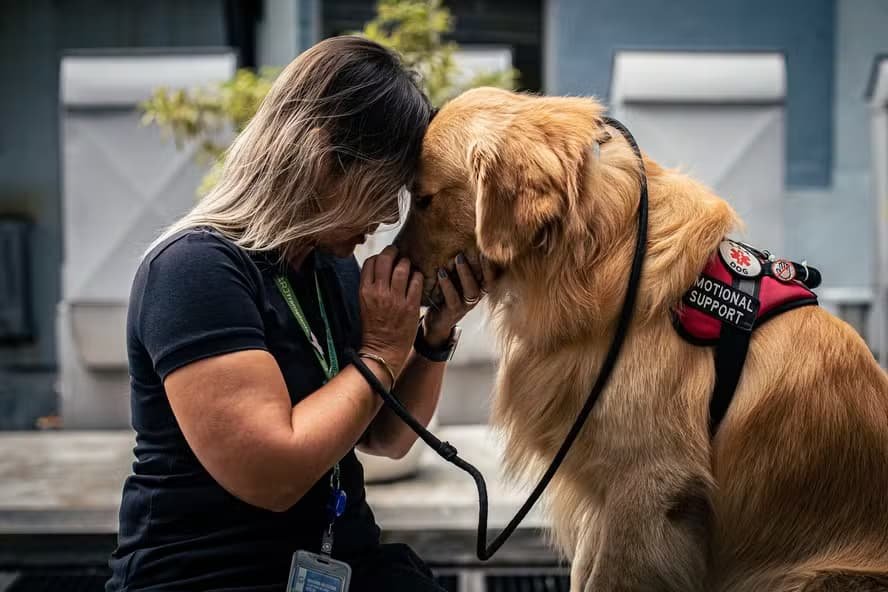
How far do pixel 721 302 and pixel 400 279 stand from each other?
2.20ft

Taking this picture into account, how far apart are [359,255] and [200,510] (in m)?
2.79

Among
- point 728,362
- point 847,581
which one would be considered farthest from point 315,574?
point 847,581

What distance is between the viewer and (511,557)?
3.64m

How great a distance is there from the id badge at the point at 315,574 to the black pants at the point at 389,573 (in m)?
0.11

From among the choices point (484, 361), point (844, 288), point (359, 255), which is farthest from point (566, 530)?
point (844, 288)

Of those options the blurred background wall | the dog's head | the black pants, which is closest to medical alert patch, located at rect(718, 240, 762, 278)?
the dog's head

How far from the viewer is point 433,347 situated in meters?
2.23

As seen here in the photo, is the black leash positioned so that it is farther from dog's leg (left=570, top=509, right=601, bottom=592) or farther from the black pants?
the black pants

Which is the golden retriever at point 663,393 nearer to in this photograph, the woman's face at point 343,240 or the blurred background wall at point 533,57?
the woman's face at point 343,240

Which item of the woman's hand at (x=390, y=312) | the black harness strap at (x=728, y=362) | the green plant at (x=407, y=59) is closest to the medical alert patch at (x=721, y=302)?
the black harness strap at (x=728, y=362)

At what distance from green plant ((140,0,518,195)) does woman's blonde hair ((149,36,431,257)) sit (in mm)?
2144

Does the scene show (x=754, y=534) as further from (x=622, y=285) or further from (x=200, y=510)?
(x=200, y=510)

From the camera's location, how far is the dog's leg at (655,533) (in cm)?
186

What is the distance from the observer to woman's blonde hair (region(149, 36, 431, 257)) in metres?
1.89
